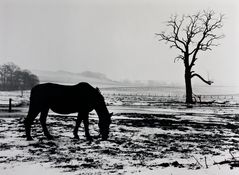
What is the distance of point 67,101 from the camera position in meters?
9.30

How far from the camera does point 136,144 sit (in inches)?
341

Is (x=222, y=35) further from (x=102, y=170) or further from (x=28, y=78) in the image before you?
(x=102, y=170)

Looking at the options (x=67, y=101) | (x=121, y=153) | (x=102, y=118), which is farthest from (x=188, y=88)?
(x=121, y=153)

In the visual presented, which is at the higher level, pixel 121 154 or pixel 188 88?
pixel 188 88

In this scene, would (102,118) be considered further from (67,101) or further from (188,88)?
(188,88)

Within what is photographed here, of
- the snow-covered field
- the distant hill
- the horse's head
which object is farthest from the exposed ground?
the distant hill

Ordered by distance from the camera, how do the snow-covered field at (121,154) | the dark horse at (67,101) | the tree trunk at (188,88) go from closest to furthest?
the snow-covered field at (121,154) → the dark horse at (67,101) → the tree trunk at (188,88)

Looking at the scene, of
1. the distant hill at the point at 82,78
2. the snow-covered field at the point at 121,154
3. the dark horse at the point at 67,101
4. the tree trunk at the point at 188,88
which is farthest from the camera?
the tree trunk at the point at 188,88

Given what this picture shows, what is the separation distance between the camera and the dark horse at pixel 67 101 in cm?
922

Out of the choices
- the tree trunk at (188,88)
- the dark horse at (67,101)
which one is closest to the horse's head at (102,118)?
the dark horse at (67,101)

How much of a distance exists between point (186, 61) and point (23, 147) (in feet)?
93.8

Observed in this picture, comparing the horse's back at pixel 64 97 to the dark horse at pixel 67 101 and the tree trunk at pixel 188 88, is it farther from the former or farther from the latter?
the tree trunk at pixel 188 88

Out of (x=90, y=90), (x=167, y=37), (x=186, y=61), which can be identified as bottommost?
(x=90, y=90)

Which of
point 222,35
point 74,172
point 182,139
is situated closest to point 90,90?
point 182,139
